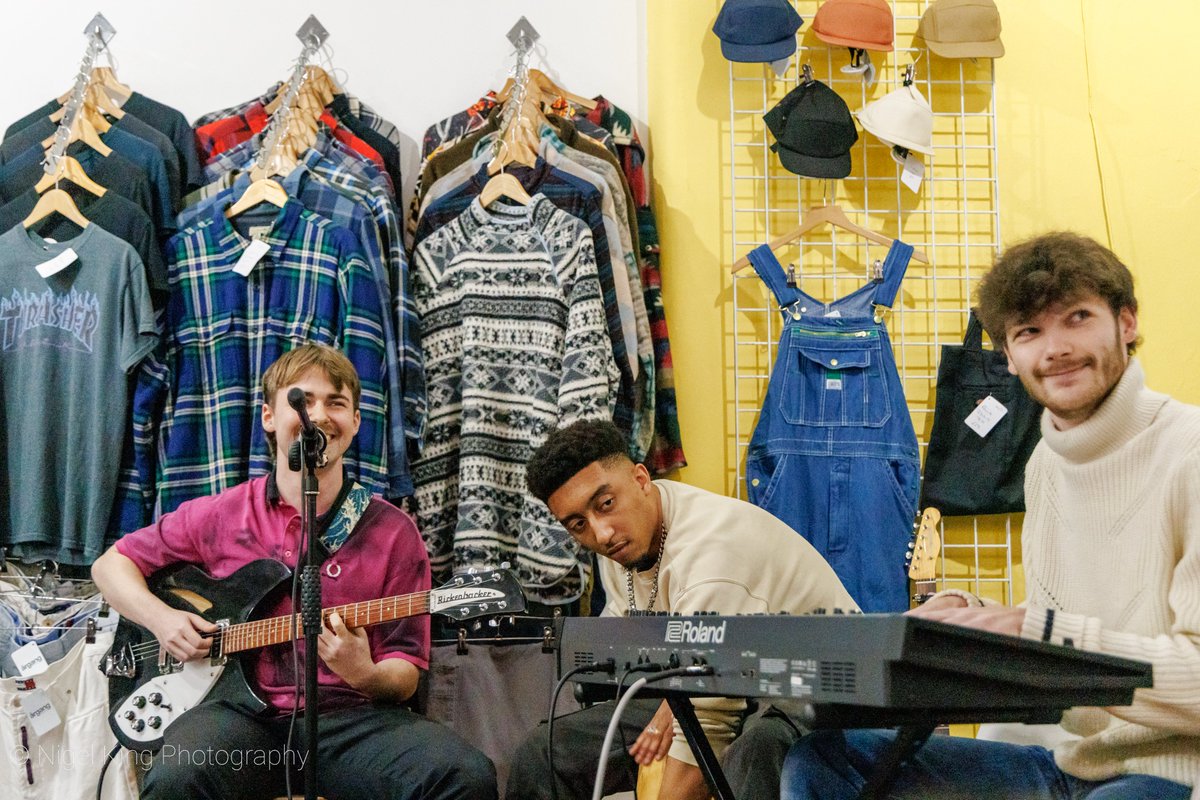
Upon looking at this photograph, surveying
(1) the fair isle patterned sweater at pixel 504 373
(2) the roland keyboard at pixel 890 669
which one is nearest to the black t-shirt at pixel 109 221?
(1) the fair isle patterned sweater at pixel 504 373

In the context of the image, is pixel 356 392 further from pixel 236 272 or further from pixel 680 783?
pixel 680 783

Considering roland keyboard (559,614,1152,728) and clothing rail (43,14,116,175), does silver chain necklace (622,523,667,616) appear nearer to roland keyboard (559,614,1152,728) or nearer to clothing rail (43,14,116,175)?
roland keyboard (559,614,1152,728)

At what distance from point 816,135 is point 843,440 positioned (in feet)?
2.79

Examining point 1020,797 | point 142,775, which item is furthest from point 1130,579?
point 142,775

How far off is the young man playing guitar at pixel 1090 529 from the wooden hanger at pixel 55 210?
2.43 m

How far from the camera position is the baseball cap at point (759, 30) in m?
3.40

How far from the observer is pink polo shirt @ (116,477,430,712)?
2.74m

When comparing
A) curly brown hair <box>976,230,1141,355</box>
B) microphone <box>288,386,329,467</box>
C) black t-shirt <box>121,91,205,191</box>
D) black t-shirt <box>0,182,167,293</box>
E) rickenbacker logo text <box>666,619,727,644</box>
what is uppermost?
black t-shirt <box>121,91,205,191</box>

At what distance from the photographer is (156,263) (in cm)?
325

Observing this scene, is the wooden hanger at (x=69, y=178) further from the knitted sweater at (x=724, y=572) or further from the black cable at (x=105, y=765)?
the knitted sweater at (x=724, y=572)

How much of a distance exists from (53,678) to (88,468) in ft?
1.70

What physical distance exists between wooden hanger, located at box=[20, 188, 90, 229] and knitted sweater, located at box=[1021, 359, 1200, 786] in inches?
100

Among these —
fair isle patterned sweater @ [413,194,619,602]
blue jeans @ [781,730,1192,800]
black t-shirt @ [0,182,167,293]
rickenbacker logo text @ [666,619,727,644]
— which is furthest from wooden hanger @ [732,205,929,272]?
rickenbacker logo text @ [666,619,727,644]

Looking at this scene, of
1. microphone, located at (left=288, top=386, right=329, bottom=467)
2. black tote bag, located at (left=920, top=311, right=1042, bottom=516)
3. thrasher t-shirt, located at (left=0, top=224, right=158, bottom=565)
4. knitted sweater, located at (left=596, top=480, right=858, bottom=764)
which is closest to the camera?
microphone, located at (left=288, top=386, right=329, bottom=467)
